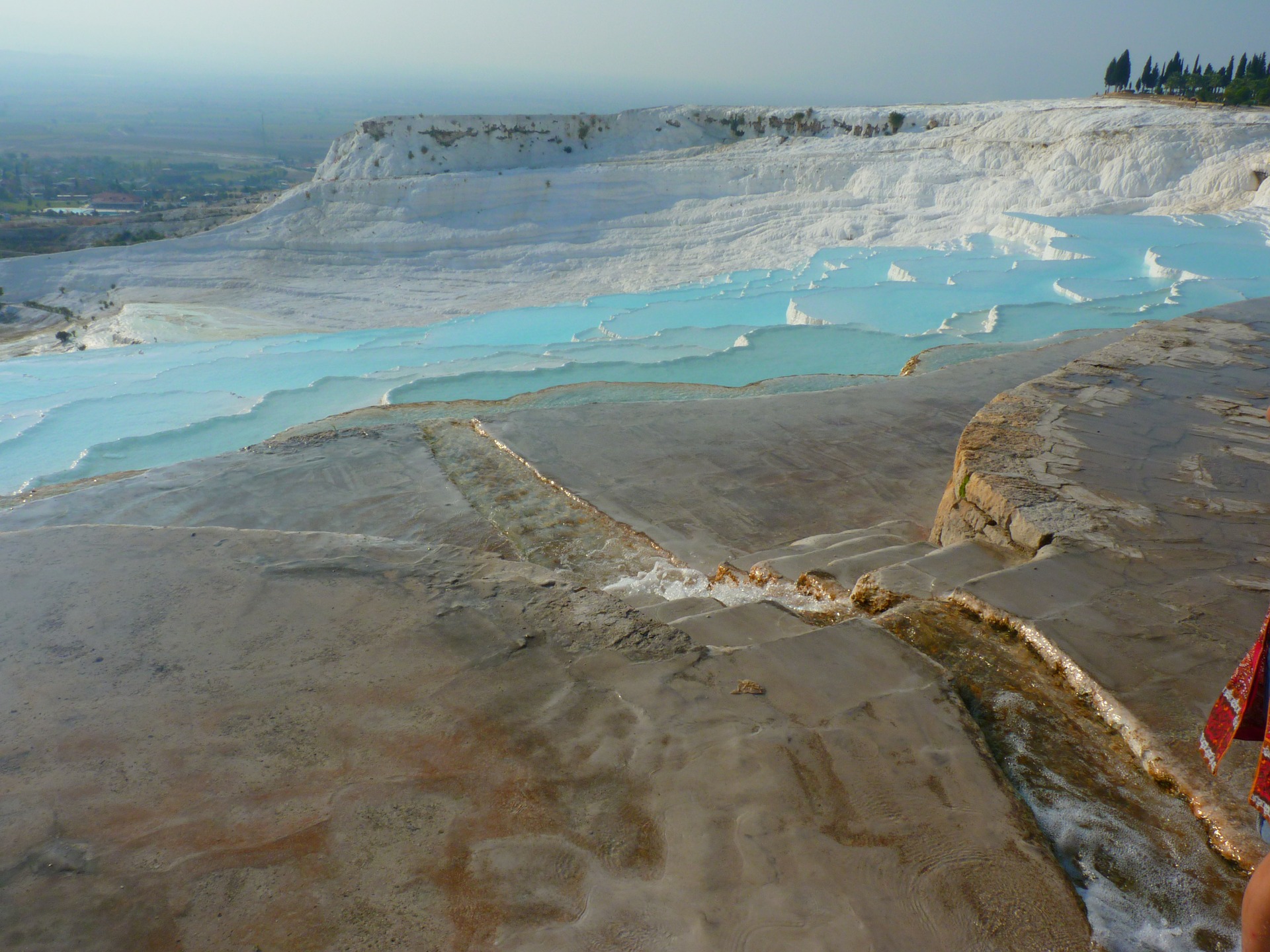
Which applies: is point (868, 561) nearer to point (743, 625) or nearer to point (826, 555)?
point (826, 555)

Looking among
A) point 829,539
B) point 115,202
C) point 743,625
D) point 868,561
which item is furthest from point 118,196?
point 743,625

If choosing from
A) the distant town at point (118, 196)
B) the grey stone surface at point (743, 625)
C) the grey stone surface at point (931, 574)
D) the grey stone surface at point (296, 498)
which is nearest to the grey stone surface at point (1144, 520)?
the grey stone surface at point (931, 574)

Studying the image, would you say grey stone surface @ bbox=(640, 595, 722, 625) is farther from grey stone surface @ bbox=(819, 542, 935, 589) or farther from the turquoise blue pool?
the turquoise blue pool

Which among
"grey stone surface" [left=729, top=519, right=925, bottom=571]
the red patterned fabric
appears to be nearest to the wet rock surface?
"grey stone surface" [left=729, top=519, right=925, bottom=571]

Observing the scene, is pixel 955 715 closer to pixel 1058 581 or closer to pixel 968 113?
pixel 1058 581

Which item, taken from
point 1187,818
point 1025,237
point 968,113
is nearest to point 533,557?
point 1187,818
